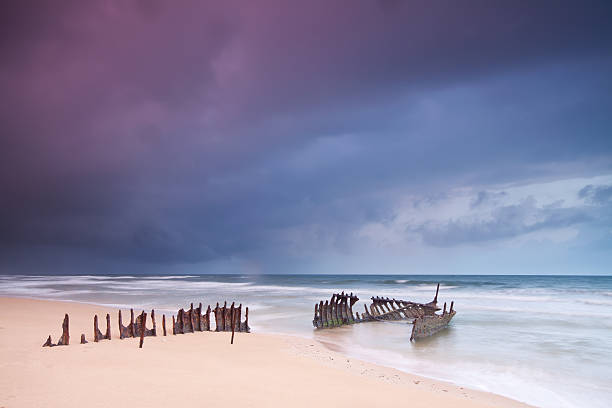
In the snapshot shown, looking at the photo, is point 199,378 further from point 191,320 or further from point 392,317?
point 392,317

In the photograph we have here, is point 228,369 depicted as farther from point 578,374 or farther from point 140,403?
point 578,374

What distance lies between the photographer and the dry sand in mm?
6148

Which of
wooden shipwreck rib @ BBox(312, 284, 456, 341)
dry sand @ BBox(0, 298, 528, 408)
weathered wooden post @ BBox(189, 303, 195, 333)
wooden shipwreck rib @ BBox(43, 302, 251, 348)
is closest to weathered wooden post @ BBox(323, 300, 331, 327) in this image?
wooden shipwreck rib @ BBox(312, 284, 456, 341)

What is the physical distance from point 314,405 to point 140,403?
2587mm

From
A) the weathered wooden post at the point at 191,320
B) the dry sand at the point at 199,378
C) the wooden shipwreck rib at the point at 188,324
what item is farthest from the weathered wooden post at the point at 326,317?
the weathered wooden post at the point at 191,320

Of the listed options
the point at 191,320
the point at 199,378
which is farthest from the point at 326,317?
the point at 199,378

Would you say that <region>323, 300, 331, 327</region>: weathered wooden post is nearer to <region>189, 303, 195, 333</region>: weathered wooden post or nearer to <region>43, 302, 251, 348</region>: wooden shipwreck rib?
<region>43, 302, 251, 348</region>: wooden shipwreck rib

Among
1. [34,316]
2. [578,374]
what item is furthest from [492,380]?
[34,316]

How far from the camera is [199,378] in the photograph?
24.1ft

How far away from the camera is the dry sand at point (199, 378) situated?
20.2ft

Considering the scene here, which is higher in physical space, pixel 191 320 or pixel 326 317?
pixel 191 320

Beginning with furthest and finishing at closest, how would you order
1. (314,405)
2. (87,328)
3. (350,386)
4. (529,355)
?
1. (87,328)
2. (529,355)
3. (350,386)
4. (314,405)

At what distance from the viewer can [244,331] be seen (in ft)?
46.8

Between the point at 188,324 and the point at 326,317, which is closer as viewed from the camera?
the point at 188,324
